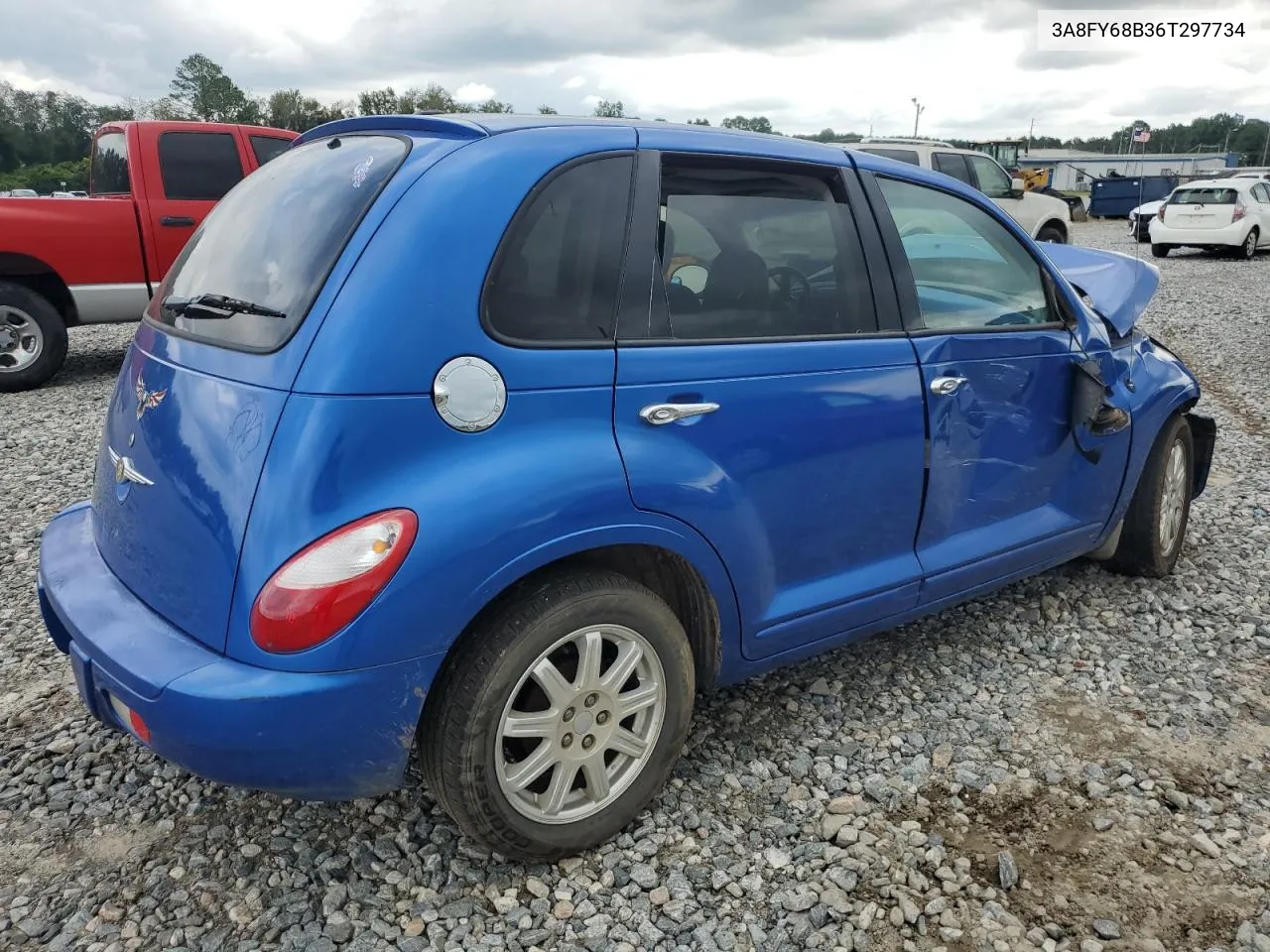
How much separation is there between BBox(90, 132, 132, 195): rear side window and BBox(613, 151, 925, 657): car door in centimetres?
716

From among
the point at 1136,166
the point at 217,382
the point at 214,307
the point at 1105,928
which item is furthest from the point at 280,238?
the point at 1136,166

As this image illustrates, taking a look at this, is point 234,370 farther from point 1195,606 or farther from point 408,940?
point 1195,606

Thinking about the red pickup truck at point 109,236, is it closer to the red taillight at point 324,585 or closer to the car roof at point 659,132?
the car roof at point 659,132

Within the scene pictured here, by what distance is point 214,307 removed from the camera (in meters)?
2.34

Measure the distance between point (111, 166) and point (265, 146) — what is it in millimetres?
1297

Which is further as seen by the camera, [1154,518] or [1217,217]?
[1217,217]

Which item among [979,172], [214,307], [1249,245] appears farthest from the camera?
[1249,245]

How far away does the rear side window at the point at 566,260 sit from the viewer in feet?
7.11

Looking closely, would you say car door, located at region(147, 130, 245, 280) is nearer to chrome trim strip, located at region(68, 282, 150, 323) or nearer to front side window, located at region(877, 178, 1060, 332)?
chrome trim strip, located at region(68, 282, 150, 323)

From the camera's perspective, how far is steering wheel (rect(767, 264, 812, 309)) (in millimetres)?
2645

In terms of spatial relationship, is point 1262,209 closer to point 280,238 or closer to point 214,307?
point 280,238

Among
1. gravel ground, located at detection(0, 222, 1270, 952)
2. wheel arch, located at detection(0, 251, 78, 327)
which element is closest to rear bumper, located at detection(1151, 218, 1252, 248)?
gravel ground, located at detection(0, 222, 1270, 952)

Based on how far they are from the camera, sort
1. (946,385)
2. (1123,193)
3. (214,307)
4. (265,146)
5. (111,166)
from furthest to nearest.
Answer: (1123,193) < (265,146) < (111,166) < (946,385) < (214,307)

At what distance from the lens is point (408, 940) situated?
2189mm
